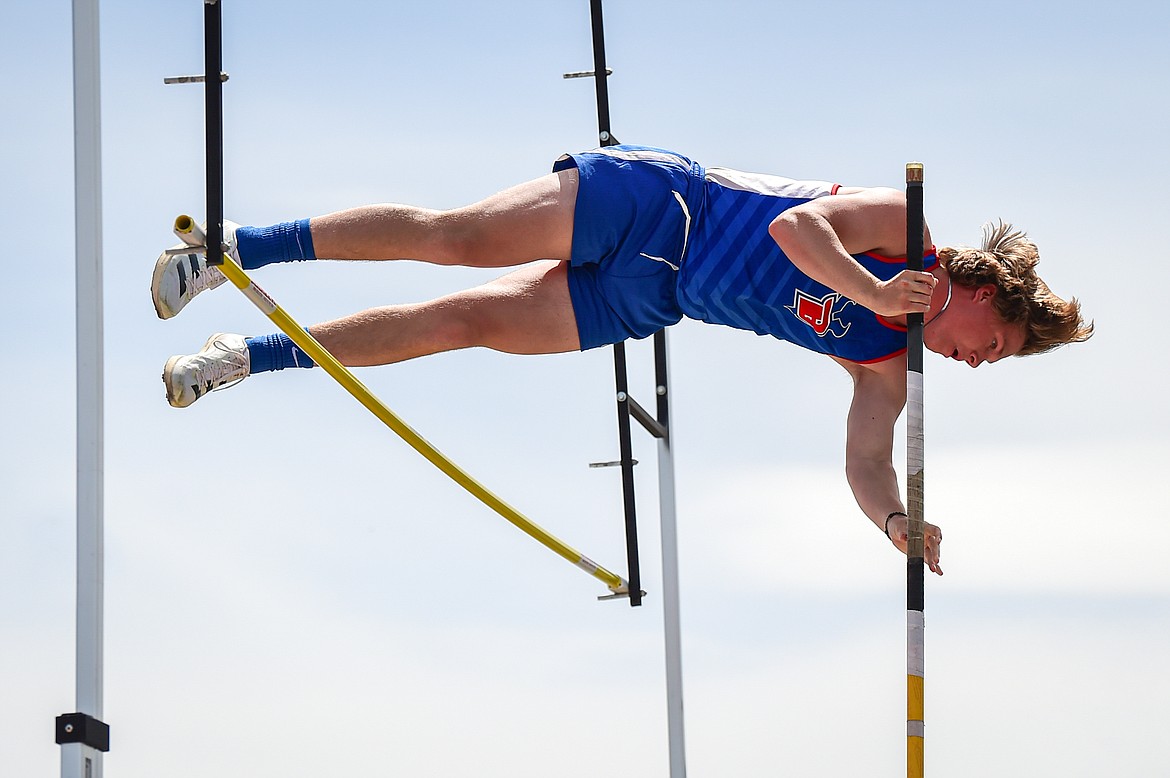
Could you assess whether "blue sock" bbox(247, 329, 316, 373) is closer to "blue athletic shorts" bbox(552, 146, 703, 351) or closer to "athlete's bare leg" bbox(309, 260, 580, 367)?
"athlete's bare leg" bbox(309, 260, 580, 367)

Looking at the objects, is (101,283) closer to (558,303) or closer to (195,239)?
(195,239)

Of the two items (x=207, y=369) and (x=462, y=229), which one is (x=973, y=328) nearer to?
(x=462, y=229)

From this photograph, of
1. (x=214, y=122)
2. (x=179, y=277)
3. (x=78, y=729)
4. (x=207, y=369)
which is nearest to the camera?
(x=78, y=729)

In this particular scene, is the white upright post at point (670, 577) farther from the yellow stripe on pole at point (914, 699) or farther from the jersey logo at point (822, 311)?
the yellow stripe on pole at point (914, 699)

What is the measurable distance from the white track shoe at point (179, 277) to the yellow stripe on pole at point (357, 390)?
0.17 m

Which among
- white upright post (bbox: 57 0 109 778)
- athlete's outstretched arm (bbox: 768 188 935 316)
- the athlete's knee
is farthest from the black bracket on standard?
athlete's outstretched arm (bbox: 768 188 935 316)

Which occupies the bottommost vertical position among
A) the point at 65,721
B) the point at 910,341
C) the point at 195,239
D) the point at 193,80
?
the point at 65,721

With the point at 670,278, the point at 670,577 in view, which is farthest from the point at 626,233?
the point at 670,577

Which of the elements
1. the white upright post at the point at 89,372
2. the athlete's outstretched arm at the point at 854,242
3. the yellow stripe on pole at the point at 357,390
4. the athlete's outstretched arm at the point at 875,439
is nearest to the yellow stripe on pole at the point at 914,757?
the athlete's outstretched arm at the point at 875,439

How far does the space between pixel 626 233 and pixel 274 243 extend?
96cm

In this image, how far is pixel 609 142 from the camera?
4.90 m

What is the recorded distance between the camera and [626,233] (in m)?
3.95

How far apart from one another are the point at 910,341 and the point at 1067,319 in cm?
62

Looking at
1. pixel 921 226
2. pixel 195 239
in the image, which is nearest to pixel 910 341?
pixel 921 226
